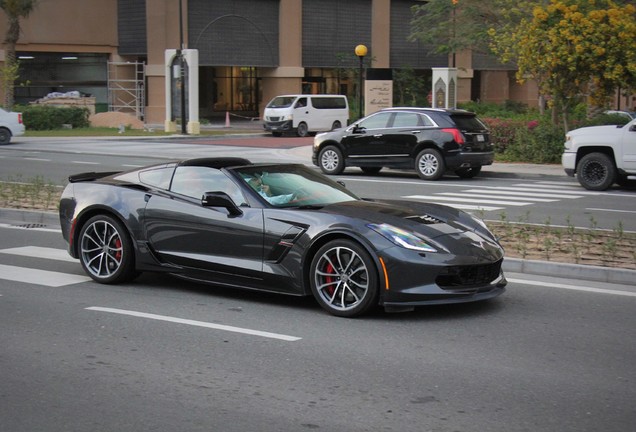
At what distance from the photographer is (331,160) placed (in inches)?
917

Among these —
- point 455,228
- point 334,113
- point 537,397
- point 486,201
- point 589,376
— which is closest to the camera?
point 537,397

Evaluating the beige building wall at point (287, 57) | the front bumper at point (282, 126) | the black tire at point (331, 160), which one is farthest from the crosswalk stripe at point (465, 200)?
the beige building wall at point (287, 57)

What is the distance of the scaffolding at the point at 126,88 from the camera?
53.3m

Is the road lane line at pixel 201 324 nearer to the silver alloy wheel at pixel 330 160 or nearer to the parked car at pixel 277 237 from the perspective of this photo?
the parked car at pixel 277 237

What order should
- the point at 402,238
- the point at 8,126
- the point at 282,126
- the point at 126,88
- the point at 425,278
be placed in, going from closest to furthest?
the point at 425,278 → the point at 402,238 → the point at 8,126 → the point at 282,126 → the point at 126,88

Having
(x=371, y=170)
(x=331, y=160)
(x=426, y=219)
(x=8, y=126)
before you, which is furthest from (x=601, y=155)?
(x=8, y=126)

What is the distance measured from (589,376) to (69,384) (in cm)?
353

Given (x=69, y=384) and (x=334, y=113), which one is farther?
(x=334, y=113)

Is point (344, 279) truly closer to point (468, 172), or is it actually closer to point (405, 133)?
point (405, 133)

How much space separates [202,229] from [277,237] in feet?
2.83

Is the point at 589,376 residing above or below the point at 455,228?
below

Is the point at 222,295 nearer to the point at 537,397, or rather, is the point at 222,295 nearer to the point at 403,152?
the point at 537,397

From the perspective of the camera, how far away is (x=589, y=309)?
8.38 metres

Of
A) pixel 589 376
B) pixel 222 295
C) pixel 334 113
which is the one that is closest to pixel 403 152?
pixel 222 295
